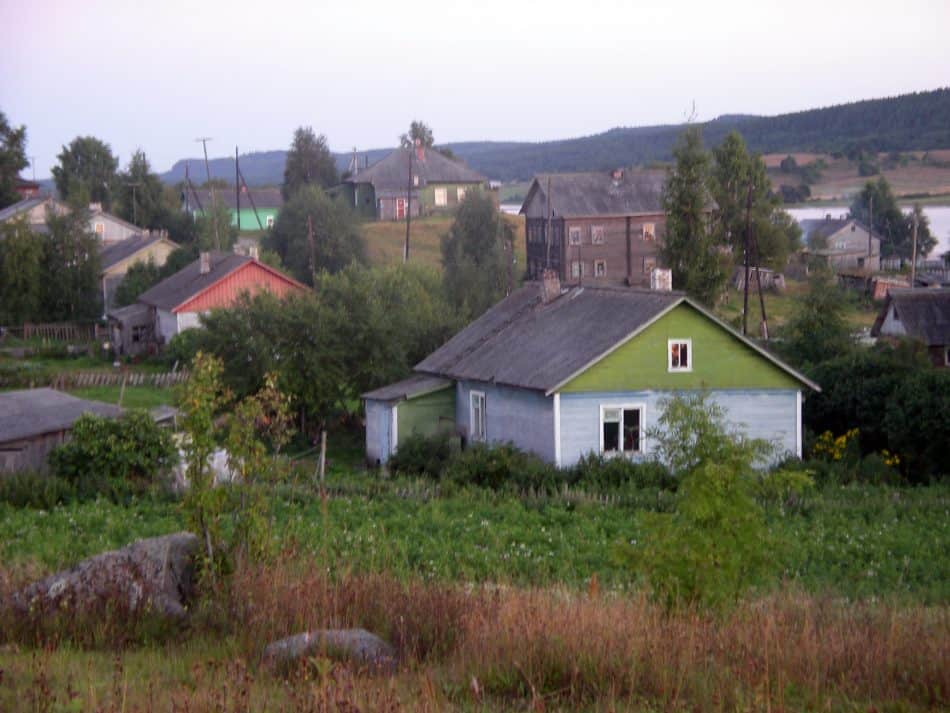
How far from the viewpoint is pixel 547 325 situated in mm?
30891

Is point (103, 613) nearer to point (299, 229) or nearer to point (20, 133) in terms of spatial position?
point (299, 229)

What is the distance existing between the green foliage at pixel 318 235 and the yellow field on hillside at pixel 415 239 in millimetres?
5338

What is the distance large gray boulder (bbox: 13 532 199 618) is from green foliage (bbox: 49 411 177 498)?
14.6 metres

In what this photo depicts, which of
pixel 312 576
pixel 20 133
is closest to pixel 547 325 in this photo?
pixel 312 576

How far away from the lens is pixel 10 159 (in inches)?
4035

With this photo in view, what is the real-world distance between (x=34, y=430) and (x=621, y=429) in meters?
13.4

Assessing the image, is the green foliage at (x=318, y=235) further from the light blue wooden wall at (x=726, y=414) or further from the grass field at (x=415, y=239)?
the light blue wooden wall at (x=726, y=414)

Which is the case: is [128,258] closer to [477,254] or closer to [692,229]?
[477,254]

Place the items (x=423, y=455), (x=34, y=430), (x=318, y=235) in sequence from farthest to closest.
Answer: (x=318, y=235) < (x=423, y=455) < (x=34, y=430)

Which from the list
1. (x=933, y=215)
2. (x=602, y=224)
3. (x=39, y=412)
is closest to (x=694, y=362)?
(x=39, y=412)

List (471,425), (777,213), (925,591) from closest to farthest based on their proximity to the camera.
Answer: (925,591), (471,425), (777,213)

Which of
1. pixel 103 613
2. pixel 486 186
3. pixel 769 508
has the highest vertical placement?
pixel 486 186

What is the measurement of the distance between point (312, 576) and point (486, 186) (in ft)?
291

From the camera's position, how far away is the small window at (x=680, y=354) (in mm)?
28188
